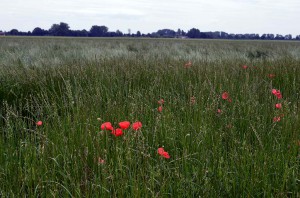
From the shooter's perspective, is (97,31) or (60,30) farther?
(97,31)

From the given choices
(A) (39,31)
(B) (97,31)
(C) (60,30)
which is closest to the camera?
(C) (60,30)

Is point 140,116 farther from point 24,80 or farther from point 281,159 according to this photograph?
point 24,80

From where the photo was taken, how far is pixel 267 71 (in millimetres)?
5719

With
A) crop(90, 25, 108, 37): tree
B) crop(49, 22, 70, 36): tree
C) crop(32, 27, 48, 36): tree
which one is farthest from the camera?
crop(90, 25, 108, 37): tree

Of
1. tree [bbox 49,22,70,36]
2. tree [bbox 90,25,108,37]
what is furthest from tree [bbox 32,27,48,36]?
tree [bbox 90,25,108,37]

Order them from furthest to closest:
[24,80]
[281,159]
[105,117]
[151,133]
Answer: [24,80], [105,117], [151,133], [281,159]

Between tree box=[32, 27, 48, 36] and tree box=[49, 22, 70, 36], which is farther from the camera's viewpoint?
tree box=[32, 27, 48, 36]

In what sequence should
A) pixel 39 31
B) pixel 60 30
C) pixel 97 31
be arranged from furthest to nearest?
pixel 97 31, pixel 39 31, pixel 60 30

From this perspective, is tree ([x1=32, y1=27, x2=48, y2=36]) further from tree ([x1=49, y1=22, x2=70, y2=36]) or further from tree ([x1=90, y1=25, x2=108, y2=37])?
tree ([x1=90, y1=25, x2=108, y2=37])

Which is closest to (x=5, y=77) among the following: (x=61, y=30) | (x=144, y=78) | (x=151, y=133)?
(x=144, y=78)

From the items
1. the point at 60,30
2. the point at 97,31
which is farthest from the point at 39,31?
the point at 97,31

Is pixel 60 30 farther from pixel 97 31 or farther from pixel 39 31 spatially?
pixel 97 31

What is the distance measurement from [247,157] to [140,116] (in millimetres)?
1255

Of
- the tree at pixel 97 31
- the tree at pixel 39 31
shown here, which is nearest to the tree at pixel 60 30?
the tree at pixel 39 31
